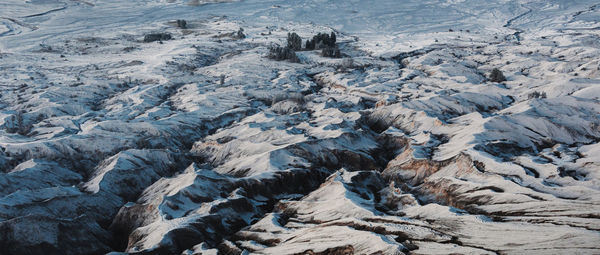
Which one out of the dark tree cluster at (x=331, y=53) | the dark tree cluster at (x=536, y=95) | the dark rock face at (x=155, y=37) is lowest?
the dark tree cluster at (x=331, y=53)

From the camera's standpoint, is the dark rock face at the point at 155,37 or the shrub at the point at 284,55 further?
the dark rock face at the point at 155,37

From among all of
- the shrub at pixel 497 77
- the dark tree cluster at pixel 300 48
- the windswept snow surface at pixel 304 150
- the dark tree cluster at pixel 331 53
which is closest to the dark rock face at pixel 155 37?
the windswept snow surface at pixel 304 150

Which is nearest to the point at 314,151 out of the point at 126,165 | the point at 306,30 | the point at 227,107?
the point at 126,165

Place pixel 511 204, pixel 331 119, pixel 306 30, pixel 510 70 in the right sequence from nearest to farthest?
pixel 511 204 < pixel 331 119 < pixel 510 70 < pixel 306 30

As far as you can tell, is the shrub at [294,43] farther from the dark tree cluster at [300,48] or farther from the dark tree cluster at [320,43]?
the dark tree cluster at [320,43]

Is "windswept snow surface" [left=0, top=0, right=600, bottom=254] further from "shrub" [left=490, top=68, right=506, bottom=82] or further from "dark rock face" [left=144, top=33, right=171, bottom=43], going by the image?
"dark rock face" [left=144, top=33, right=171, bottom=43]

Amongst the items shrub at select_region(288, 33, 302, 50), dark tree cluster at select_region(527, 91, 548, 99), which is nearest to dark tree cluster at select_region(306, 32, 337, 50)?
shrub at select_region(288, 33, 302, 50)

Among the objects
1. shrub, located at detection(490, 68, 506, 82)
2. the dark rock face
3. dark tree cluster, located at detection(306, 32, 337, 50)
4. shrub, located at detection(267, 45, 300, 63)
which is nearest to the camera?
shrub, located at detection(490, 68, 506, 82)

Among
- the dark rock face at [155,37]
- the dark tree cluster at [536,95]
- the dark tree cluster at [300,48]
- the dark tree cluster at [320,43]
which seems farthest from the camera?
the dark rock face at [155,37]

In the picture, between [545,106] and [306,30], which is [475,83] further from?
[306,30]
